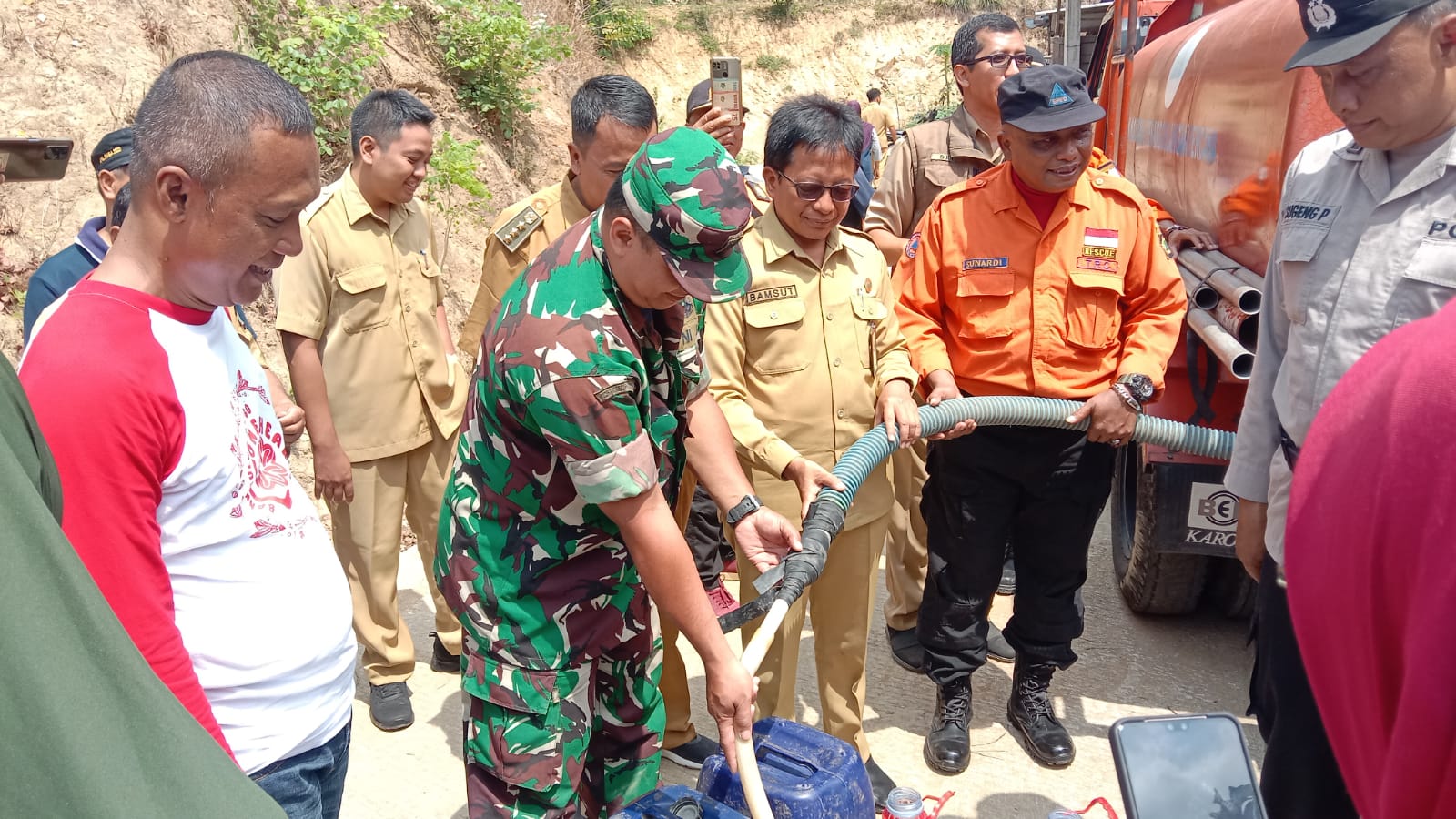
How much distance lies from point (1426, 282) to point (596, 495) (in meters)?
1.61

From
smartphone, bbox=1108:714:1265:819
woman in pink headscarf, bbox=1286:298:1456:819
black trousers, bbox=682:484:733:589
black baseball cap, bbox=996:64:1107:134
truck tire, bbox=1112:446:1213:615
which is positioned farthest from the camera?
black trousers, bbox=682:484:733:589

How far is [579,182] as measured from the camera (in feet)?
11.6

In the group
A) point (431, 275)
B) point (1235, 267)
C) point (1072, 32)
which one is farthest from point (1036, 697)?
point (1072, 32)

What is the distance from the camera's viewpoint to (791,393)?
9.74 ft

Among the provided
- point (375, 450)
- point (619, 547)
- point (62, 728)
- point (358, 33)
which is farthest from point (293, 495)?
point (358, 33)

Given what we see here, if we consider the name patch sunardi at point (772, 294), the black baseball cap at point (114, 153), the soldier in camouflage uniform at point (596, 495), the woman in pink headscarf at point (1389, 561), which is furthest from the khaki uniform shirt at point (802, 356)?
the woman in pink headscarf at point (1389, 561)

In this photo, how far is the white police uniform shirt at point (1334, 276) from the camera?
77.7 inches

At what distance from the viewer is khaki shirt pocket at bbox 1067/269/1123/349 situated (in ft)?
10.3

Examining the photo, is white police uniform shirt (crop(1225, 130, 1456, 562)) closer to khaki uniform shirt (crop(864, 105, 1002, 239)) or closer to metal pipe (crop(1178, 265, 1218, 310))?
metal pipe (crop(1178, 265, 1218, 310))

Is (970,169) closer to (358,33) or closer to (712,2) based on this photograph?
(358,33)

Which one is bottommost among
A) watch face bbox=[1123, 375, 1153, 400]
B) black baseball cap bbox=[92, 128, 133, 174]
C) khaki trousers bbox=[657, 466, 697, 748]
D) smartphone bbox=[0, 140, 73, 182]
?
khaki trousers bbox=[657, 466, 697, 748]

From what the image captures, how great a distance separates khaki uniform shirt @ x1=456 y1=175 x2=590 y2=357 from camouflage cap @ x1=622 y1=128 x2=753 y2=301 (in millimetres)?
A: 1813

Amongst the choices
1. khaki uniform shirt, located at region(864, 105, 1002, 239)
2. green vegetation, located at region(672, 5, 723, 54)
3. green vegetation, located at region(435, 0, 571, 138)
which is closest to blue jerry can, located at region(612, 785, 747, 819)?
khaki uniform shirt, located at region(864, 105, 1002, 239)

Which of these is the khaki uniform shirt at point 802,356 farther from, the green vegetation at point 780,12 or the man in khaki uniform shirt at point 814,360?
the green vegetation at point 780,12
